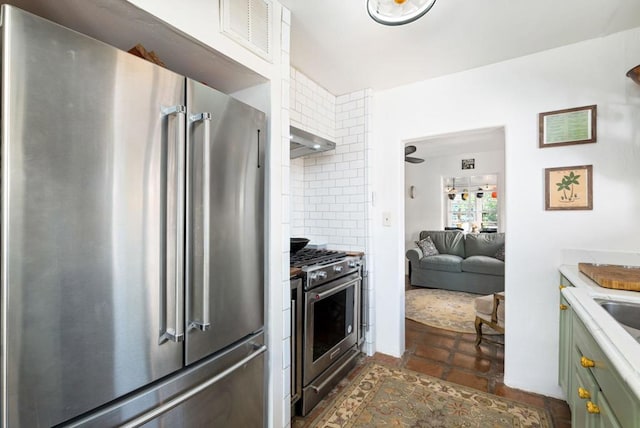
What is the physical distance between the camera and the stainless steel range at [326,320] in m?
1.94

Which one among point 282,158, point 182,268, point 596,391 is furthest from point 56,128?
point 596,391

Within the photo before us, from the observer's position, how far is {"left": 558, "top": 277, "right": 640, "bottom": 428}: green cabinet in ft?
2.65

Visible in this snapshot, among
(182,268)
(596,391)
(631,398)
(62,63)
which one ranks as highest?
(62,63)

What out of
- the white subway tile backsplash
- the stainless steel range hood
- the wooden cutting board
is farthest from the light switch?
the wooden cutting board

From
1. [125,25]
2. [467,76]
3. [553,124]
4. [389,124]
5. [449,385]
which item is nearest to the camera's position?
[125,25]

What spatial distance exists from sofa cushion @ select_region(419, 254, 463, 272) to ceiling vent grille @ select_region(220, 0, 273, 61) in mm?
4471

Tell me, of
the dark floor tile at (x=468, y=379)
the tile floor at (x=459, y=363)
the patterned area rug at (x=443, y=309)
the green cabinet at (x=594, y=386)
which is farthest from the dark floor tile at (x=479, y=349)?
the green cabinet at (x=594, y=386)

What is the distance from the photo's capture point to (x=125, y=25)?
1.18 m

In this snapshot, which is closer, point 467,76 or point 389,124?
point 467,76

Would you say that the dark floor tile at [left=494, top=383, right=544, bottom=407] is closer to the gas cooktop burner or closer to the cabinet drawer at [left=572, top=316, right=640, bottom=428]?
the cabinet drawer at [left=572, top=316, right=640, bottom=428]

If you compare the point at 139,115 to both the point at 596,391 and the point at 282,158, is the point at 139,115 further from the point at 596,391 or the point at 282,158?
the point at 596,391

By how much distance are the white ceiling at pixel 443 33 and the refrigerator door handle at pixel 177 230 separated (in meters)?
1.10

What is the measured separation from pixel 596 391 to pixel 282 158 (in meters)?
1.67

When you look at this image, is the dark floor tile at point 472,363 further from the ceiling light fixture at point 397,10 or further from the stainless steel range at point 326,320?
the ceiling light fixture at point 397,10
